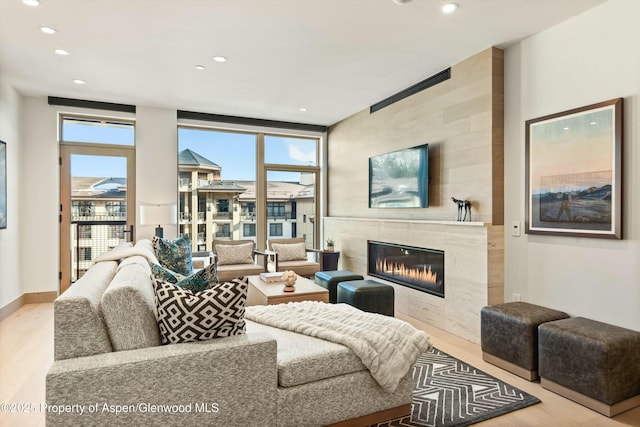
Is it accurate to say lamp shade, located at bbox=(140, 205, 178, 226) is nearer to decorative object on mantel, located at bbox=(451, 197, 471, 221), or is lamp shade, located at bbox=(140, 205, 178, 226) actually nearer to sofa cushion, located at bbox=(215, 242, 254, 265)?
sofa cushion, located at bbox=(215, 242, 254, 265)

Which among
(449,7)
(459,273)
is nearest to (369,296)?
(459,273)

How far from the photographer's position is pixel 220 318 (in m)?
1.74

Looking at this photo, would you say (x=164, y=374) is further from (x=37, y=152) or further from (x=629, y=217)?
(x=37, y=152)

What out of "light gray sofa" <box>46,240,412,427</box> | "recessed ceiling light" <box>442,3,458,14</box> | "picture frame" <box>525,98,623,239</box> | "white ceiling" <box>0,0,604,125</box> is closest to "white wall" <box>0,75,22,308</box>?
"white ceiling" <box>0,0,604,125</box>

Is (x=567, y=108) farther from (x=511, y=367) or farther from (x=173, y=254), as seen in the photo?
(x=173, y=254)

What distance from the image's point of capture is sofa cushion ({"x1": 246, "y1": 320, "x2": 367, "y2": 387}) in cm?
181

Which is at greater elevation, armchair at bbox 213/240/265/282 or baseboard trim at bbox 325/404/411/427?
armchair at bbox 213/240/265/282

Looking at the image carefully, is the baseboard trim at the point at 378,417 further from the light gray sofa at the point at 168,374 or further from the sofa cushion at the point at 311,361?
the sofa cushion at the point at 311,361

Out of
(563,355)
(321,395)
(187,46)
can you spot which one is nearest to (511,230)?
(563,355)

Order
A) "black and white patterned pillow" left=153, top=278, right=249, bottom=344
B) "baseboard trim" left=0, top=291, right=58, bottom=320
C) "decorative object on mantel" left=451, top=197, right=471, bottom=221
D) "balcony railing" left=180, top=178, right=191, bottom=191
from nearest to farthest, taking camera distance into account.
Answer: "black and white patterned pillow" left=153, top=278, right=249, bottom=344 → "decorative object on mantel" left=451, top=197, right=471, bottom=221 → "baseboard trim" left=0, top=291, right=58, bottom=320 → "balcony railing" left=180, top=178, right=191, bottom=191

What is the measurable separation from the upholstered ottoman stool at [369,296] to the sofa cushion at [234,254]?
79.0 inches

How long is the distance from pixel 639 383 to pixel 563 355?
1.47 feet

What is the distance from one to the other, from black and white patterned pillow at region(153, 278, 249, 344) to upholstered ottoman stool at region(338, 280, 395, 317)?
2.04m

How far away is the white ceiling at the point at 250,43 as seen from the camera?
2736 millimetres
